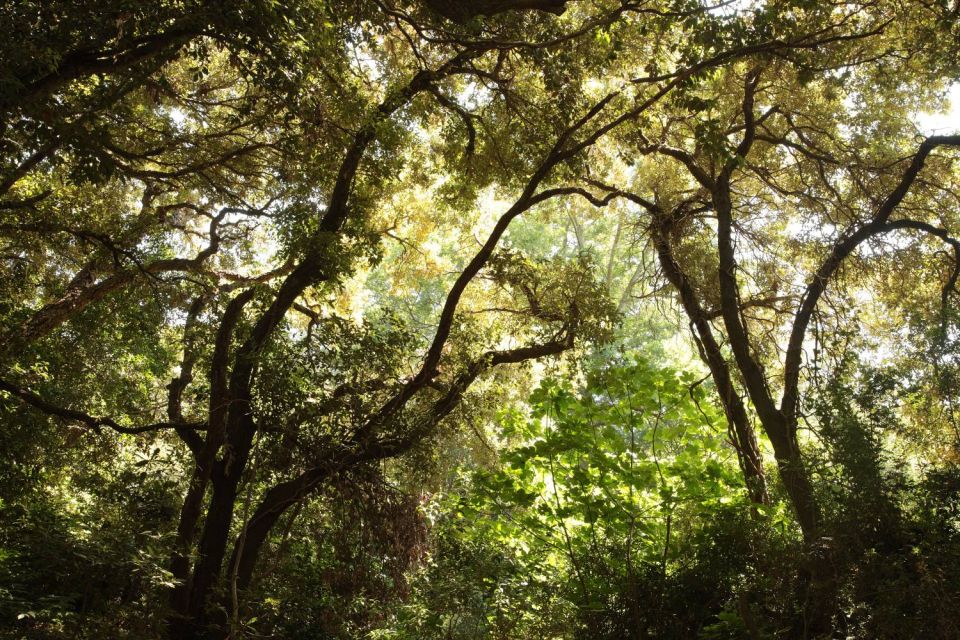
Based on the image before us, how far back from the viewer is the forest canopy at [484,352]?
3748 mm

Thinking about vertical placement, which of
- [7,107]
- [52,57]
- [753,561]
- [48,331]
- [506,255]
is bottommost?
[753,561]

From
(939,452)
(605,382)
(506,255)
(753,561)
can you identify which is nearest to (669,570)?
(753,561)

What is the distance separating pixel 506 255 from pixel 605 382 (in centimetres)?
160

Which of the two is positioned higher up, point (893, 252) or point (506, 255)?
point (893, 252)

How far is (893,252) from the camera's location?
7199 mm

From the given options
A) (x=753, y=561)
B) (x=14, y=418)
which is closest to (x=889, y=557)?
(x=753, y=561)

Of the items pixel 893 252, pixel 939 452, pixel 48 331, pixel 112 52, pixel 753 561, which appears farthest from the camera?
pixel 893 252

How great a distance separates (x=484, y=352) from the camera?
6.38m

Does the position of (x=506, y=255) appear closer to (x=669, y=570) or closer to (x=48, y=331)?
(x=669, y=570)

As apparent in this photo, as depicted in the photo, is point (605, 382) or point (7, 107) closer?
point (7, 107)

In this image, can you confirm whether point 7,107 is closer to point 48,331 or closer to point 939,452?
point 48,331

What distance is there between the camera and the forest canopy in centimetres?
375

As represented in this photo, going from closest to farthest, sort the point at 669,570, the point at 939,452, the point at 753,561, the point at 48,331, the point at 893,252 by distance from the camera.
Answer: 1. the point at 753,561
2. the point at 669,570
3. the point at 939,452
4. the point at 48,331
5. the point at 893,252

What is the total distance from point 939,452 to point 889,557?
2.75 metres
